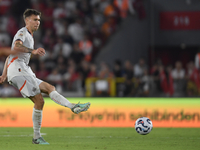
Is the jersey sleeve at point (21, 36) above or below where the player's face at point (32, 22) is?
below

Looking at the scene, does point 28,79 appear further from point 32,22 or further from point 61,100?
point 32,22

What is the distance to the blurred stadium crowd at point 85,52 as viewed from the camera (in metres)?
15.0

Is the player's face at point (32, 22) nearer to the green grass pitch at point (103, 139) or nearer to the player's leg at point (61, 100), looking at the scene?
the player's leg at point (61, 100)

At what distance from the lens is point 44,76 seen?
51.4 feet

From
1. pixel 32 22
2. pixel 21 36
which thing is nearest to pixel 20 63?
pixel 21 36

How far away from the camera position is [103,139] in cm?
719

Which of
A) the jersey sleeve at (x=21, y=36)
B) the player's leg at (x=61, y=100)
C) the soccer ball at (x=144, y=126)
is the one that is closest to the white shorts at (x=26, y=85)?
the player's leg at (x=61, y=100)

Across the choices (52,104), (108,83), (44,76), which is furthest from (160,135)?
(44,76)

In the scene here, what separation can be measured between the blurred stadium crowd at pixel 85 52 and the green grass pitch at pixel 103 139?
6264 millimetres

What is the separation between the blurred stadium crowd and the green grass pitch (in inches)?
247

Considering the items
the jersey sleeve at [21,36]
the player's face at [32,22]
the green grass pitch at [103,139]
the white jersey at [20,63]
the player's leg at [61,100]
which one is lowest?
the green grass pitch at [103,139]

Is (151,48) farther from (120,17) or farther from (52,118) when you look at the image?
(52,118)

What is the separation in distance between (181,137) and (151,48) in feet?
32.6

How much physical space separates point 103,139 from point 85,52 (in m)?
9.50
